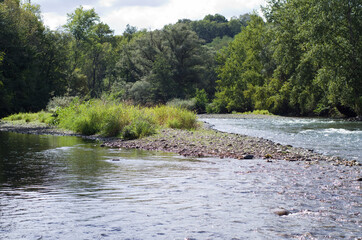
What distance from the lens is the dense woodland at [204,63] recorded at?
3105 centimetres

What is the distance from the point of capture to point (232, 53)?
6238cm

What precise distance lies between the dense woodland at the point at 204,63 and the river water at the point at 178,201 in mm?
20058

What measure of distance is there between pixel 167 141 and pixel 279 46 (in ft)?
93.6

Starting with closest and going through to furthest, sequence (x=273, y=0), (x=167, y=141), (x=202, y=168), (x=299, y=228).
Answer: (x=299, y=228) → (x=202, y=168) → (x=167, y=141) → (x=273, y=0)

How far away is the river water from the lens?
14.5 ft

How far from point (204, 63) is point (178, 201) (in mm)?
57636

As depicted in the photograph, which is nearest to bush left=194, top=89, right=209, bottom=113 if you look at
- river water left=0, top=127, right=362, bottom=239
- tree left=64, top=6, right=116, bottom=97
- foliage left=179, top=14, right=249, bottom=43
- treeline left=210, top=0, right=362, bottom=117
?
treeline left=210, top=0, right=362, bottom=117

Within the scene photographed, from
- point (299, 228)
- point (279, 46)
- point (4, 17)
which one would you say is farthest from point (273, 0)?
point (299, 228)

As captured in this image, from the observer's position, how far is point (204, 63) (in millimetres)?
62375

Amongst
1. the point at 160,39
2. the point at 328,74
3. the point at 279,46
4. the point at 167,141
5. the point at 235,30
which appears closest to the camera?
the point at 167,141

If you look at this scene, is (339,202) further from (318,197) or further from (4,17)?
(4,17)

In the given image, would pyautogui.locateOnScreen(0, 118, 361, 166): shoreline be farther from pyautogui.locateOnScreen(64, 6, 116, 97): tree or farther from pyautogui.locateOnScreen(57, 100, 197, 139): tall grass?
pyautogui.locateOnScreen(64, 6, 116, 97): tree

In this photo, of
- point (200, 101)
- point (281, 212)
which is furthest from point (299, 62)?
point (281, 212)

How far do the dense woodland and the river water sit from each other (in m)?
20.1
